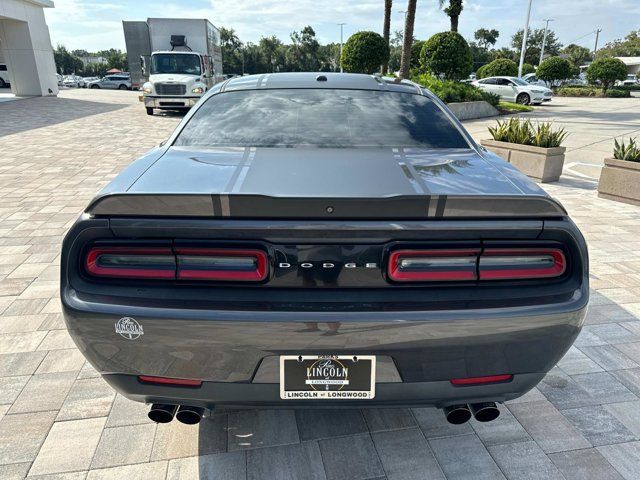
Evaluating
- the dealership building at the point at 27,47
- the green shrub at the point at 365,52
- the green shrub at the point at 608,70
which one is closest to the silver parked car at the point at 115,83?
the dealership building at the point at 27,47

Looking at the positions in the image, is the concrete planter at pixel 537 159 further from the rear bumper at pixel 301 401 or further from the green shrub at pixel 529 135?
the rear bumper at pixel 301 401

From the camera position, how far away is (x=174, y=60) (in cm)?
1744

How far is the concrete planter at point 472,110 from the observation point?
51.8ft

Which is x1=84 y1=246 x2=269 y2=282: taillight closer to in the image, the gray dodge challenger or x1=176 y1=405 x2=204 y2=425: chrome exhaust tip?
the gray dodge challenger

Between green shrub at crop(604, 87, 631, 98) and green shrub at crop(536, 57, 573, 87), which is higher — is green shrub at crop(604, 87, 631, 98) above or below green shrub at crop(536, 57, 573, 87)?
below

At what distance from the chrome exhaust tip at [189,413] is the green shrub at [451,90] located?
599 inches

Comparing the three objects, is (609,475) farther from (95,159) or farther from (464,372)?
(95,159)

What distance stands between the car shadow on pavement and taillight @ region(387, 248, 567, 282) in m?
14.4

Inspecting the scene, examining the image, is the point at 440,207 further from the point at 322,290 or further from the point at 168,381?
the point at 168,381

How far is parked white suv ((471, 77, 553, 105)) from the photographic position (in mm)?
21859

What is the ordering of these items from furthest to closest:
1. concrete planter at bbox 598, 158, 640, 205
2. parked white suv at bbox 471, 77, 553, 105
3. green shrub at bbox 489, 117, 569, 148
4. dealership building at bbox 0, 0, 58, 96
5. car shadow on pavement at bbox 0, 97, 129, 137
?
dealership building at bbox 0, 0, 58, 96 → parked white suv at bbox 471, 77, 553, 105 → car shadow on pavement at bbox 0, 97, 129, 137 → green shrub at bbox 489, 117, 569, 148 → concrete planter at bbox 598, 158, 640, 205

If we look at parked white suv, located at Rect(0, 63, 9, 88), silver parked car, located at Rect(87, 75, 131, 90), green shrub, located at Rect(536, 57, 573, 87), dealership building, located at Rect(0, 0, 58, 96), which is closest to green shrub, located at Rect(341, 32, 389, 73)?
dealership building, located at Rect(0, 0, 58, 96)

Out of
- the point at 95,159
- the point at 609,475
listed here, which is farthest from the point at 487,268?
the point at 95,159

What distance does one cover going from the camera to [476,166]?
214 cm
